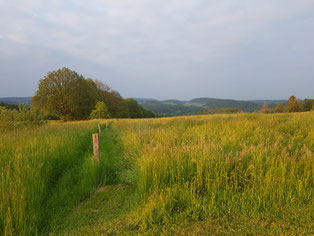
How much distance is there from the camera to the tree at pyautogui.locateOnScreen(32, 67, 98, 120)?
2791cm

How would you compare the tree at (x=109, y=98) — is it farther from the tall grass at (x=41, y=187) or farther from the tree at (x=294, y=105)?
the tree at (x=294, y=105)

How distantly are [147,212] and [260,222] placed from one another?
1.72m

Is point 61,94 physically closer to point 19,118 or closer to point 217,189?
point 19,118

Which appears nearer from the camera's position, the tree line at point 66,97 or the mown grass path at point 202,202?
the mown grass path at point 202,202

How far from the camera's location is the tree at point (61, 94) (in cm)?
2791

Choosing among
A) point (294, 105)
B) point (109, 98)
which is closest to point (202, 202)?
point (109, 98)

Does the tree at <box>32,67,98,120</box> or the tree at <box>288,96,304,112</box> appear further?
the tree at <box>288,96,304,112</box>

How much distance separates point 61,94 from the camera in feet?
93.5

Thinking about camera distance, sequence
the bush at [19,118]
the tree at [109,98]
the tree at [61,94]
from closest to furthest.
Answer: the bush at [19,118] < the tree at [61,94] < the tree at [109,98]

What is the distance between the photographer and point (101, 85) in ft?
167

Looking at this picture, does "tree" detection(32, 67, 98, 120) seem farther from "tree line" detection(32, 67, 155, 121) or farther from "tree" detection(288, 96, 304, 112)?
"tree" detection(288, 96, 304, 112)

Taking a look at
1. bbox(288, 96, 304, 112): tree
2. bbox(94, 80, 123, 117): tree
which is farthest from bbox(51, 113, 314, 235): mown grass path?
bbox(288, 96, 304, 112): tree

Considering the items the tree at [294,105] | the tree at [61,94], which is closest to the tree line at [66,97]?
the tree at [61,94]

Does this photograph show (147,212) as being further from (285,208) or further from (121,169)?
(121,169)
